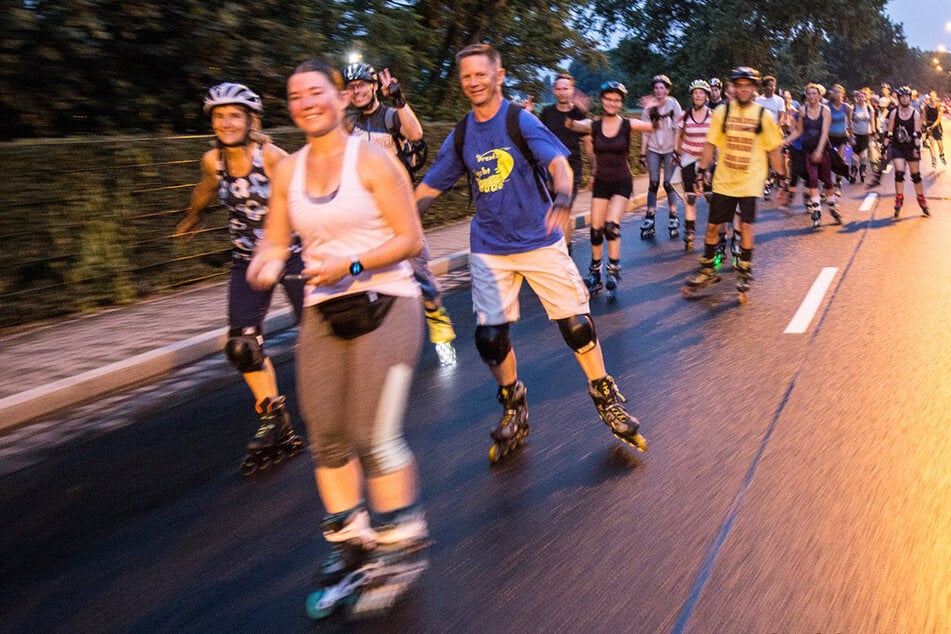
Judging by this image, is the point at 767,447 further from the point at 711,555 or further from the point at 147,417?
the point at 147,417

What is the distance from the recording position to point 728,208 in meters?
9.30

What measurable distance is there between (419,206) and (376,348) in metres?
1.57

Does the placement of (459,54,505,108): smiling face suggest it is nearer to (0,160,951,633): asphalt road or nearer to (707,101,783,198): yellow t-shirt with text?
(0,160,951,633): asphalt road

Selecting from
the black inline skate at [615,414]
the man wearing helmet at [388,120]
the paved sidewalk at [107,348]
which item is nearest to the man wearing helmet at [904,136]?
the paved sidewalk at [107,348]

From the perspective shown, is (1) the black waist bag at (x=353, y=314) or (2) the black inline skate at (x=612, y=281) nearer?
(1) the black waist bag at (x=353, y=314)

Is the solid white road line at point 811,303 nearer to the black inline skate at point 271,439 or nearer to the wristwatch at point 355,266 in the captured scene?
the black inline skate at point 271,439

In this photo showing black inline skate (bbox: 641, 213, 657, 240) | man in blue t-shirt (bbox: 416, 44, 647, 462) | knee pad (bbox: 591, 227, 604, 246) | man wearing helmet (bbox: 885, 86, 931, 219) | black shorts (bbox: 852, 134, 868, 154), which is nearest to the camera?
man in blue t-shirt (bbox: 416, 44, 647, 462)

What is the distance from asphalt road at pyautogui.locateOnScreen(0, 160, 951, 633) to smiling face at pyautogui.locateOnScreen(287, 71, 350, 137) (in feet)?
5.38

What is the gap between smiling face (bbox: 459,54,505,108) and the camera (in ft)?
15.0

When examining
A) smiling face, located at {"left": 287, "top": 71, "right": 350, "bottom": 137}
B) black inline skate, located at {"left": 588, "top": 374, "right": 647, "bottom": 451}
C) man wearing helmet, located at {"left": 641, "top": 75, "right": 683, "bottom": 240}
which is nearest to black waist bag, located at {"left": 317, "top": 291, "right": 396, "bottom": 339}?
smiling face, located at {"left": 287, "top": 71, "right": 350, "bottom": 137}

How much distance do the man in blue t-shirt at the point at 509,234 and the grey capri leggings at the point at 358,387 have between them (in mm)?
1449

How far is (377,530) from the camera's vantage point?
139 inches

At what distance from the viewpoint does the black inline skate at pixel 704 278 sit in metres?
9.45

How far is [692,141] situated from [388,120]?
6.59m
